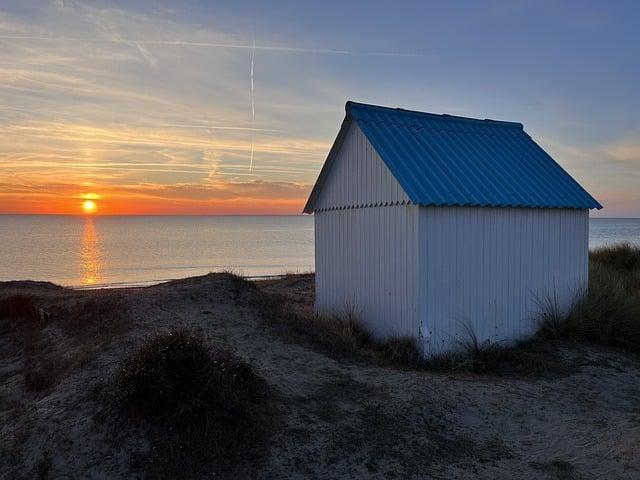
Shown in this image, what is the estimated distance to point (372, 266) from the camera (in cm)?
1092

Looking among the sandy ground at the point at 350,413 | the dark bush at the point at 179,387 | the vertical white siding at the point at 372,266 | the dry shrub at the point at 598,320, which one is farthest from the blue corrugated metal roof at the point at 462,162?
the dark bush at the point at 179,387

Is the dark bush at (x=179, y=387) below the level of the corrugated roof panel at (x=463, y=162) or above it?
below

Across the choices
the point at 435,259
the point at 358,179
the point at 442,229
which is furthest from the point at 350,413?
the point at 358,179

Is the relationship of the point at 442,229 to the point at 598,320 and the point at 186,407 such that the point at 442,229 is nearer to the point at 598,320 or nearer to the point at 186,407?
the point at 598,320

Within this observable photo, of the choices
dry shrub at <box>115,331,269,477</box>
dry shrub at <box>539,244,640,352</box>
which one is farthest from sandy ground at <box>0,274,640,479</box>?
dry shrub at <box>539,244,640,352</box>

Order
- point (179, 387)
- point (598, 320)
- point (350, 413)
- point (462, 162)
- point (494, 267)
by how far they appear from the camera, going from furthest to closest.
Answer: point (598, 320), point (462, 162), point (494, 267), point (350, 413), point (179, 387)

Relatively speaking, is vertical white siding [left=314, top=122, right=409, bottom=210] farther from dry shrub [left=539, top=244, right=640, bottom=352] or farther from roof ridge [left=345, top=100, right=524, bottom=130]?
dry shrub [left=539, top=244, right=640, bottom=352]

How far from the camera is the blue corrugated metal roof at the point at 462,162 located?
10086mm

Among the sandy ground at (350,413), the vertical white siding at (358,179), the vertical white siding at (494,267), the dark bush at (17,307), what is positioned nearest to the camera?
the sandy ground at (350,413)

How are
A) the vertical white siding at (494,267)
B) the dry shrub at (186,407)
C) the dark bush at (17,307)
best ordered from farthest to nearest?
the dark bush at (17,307), the vertical white siding at (494,267), the dry shrub at (186,407)

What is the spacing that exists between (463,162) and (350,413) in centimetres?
609

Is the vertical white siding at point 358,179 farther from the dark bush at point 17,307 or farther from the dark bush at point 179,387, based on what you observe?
the dark bush at point 17,307

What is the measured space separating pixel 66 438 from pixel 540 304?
9039 mm

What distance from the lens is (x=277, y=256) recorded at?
52.2 meters
